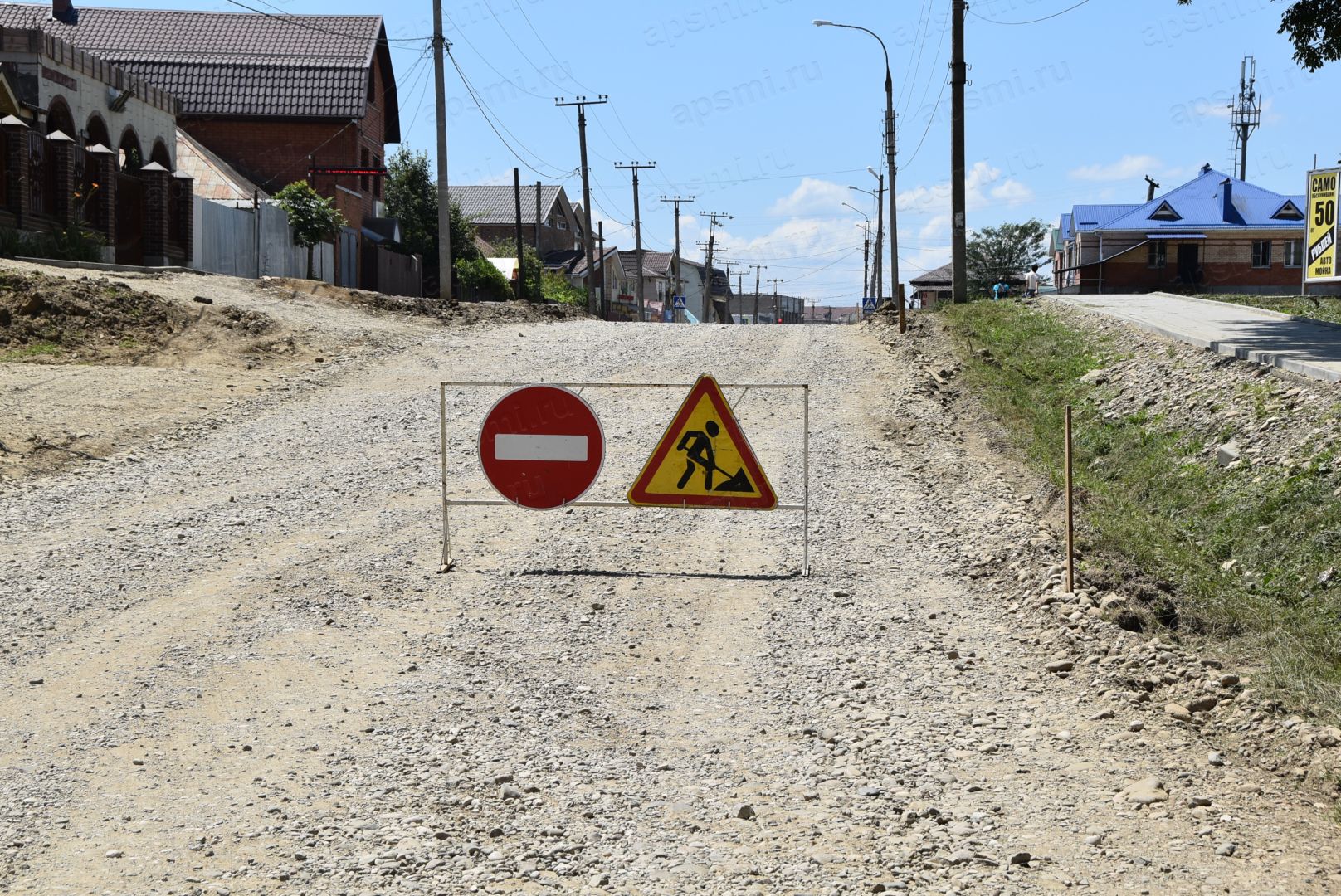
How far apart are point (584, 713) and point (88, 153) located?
2737cm

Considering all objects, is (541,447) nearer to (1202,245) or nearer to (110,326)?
(110,326)

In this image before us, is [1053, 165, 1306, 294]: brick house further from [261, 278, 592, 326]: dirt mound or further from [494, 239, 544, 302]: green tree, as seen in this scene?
[261, 278, 592, 326]: dirt mound

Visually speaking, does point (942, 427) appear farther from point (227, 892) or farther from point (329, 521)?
point (227, 892)

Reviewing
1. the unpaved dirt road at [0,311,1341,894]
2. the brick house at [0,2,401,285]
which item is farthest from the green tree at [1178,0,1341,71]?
the brick house at [0,2,401,285]

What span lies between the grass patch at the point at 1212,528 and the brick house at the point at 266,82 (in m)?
36.1

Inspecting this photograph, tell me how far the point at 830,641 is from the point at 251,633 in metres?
3.44

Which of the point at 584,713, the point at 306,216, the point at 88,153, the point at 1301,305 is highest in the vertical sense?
the point at 88,153

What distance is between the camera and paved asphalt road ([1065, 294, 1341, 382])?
13.8m

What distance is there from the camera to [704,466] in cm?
946

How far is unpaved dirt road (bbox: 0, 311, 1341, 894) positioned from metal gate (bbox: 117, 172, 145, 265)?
69.0ft

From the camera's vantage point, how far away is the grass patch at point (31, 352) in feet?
59.5

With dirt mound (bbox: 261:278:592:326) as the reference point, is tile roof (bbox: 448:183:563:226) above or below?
above

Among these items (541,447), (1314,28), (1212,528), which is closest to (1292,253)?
(1314,28)

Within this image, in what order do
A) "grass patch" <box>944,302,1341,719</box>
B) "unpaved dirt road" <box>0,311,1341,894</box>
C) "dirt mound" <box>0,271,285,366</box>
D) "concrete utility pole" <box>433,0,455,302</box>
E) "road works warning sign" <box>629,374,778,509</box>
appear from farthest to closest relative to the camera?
"concrete utility pole" <box>433,0,455,302</box> < "dirt mound" <box>0,271,285,366</box> < "road works warning sign" <box>629,374,778,509</box> < "grass patch" <box>944,302,1341,719</box> < "unpaved dirt road" <box>0,311,1341,894</box>
